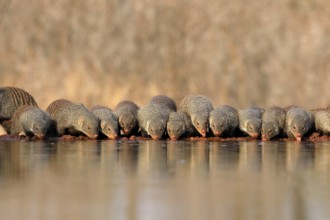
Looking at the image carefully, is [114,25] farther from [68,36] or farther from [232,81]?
[232,81]

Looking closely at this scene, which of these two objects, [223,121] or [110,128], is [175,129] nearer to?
[223,121]

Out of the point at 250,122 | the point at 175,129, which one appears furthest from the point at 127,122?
the point at 250,122

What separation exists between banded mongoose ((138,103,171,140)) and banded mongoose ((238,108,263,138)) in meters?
1.50

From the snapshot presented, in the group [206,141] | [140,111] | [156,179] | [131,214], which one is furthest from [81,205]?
[140,111]

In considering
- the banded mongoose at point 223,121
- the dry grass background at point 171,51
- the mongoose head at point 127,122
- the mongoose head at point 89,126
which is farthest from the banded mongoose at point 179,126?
the dry grass background at point 171,51

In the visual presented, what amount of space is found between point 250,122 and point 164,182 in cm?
771

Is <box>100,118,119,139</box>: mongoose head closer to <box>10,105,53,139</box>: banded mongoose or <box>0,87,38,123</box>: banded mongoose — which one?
<box>10,105,53,139</box>: banded mongoose

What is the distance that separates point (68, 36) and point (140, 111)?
259 inches

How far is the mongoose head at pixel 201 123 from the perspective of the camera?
17.0 meters

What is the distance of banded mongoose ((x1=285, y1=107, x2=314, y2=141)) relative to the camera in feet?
55.0

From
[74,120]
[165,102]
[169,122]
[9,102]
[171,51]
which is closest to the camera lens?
[169,122]

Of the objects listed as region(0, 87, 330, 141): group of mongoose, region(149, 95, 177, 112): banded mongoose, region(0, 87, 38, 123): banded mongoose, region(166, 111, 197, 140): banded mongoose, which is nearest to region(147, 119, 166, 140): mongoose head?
region(0, 87, 330, 141): group of mongoose

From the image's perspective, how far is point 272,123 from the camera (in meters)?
16.9

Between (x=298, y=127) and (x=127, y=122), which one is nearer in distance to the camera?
(x=298, y=127)
